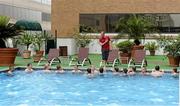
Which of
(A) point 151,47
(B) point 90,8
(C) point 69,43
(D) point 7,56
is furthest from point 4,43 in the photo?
(B) point 90,8

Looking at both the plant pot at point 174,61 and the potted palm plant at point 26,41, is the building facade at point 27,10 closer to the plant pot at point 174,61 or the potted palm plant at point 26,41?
the potted palm plant at point 26,41

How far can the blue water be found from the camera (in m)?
13.1

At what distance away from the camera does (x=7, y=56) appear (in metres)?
22.3

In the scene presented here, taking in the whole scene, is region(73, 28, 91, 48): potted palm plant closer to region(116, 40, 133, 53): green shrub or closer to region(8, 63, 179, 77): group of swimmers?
region(116, 40, 133, 53): green shrub

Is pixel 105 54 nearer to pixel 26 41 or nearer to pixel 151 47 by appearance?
pixel 26 41

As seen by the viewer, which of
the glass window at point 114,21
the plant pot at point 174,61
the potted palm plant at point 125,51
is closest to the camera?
the plant pot at point 174,61

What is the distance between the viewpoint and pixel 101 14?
3762 cm

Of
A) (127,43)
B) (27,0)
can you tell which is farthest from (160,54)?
(27,0)

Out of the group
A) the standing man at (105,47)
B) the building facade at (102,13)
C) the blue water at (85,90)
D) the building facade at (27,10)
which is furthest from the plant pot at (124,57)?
the building facade at (27,10)

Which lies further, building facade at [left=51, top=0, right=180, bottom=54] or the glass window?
the glass window

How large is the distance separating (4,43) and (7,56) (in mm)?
1318

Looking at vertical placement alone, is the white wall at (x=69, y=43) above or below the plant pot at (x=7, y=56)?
above

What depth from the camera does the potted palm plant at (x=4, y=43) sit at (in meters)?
22.2

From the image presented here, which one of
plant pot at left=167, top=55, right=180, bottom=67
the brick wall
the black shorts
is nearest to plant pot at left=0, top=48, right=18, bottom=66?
the black shorts
